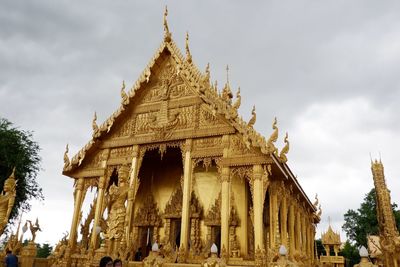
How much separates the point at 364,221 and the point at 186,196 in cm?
2269

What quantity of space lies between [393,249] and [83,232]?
932 cm

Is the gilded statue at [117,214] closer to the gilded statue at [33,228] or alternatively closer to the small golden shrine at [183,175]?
the small golden shrine at [183,175]

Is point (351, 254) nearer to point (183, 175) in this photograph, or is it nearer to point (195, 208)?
point (195, 208)

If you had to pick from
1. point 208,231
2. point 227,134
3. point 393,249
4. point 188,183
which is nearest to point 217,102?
point 227,134

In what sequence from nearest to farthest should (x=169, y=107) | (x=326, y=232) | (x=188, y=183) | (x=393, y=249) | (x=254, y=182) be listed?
(x=393, y=249) → (x=254, y=182) → (x=188, y=183) → (x=169, y=107) → (x=326, y=232)

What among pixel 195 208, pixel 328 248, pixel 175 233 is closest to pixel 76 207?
pixel 175 233

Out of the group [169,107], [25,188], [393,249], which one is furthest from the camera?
[25,188]

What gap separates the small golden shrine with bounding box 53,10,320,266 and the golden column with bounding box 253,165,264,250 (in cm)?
3

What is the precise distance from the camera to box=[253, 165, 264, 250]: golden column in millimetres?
8719

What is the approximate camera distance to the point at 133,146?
1168 centimetres

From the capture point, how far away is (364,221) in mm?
27500

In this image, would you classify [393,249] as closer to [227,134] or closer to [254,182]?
[254,182]

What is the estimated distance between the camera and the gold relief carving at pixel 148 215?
41.7ft

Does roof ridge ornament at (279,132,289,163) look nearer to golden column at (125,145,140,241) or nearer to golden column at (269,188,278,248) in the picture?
golden column at (269,188,278,248)
